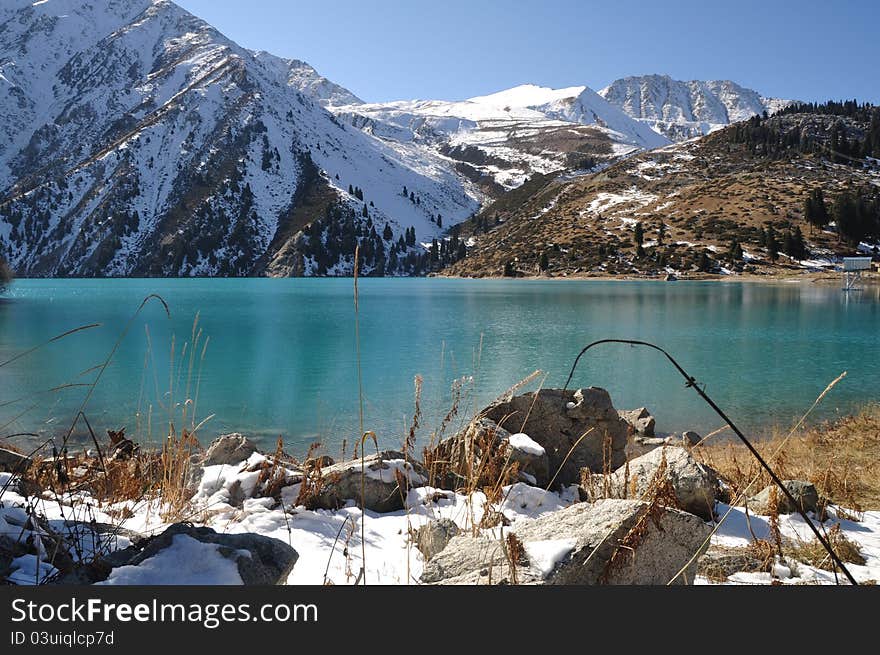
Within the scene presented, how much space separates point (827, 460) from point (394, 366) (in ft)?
52.2

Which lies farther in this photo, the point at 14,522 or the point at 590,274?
the point at 590,274

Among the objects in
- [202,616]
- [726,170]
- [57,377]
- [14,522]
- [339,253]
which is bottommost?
[57,377]

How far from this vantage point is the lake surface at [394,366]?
14.2 m

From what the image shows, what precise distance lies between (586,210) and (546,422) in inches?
5566

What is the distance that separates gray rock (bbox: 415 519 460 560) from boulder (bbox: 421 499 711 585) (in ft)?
2.68

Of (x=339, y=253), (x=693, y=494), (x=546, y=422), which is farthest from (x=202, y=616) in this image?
(x=339, y=253)

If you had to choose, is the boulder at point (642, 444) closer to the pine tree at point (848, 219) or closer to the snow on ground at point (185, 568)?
the snow on ground at point (185, 568)

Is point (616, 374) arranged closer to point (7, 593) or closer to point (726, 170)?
point (7, 593)

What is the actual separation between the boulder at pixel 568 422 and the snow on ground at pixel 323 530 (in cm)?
163

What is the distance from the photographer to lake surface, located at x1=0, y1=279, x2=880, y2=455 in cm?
1423

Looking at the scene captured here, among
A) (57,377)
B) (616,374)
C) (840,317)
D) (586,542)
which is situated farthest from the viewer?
(840,317)

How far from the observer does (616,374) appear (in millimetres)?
21141

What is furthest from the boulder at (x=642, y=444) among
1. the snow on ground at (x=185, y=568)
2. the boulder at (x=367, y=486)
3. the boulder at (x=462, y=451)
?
the snow on ground at (x=185, y=568)

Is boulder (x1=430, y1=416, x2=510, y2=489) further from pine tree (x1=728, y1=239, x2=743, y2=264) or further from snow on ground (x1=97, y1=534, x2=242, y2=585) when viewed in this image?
pine tree (x1=728, y1=239, x2=743, y2=264)
